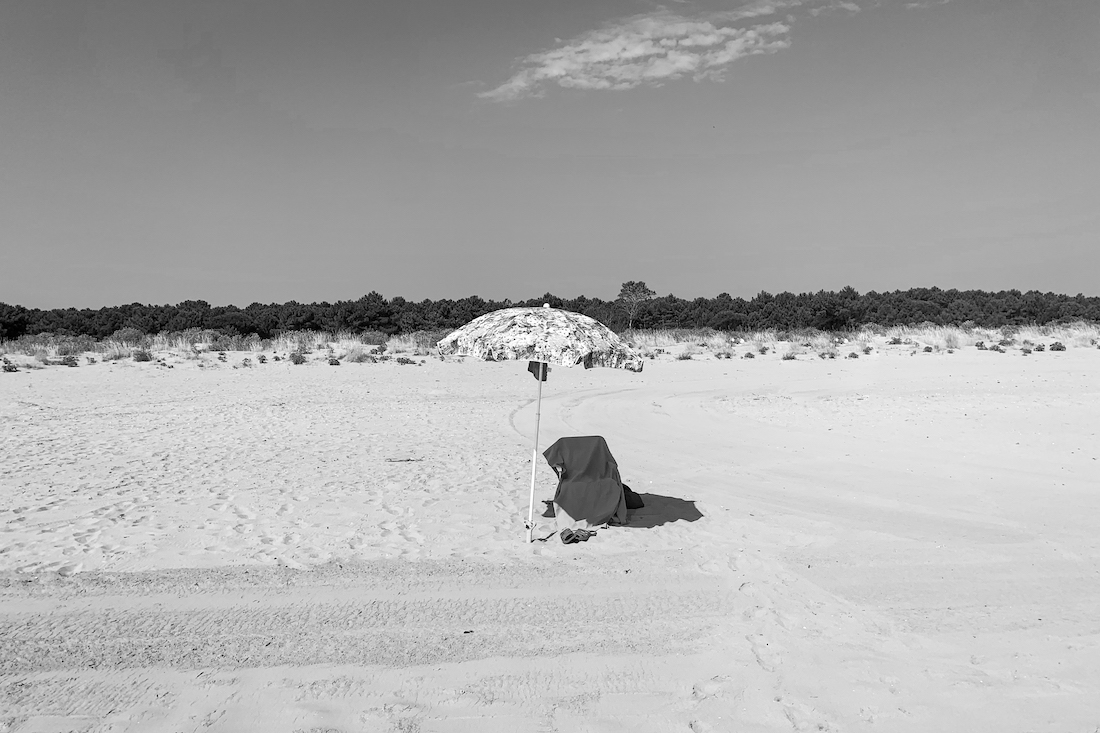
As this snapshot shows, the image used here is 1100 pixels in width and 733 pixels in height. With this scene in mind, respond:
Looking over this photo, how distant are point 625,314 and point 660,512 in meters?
46.2

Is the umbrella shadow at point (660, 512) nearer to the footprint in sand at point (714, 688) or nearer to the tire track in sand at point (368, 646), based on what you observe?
the tire track in sand at point (368, 646)

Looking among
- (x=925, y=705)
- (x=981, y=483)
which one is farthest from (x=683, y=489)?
(x=925, y=705)

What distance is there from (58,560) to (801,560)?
6.46 metres

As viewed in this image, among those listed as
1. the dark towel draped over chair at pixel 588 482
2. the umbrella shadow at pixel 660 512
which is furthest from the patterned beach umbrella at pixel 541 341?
the umbrella shadow at pixel 660 512

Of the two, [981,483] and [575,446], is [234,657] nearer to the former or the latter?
[575,446]

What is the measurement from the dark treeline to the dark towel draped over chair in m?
41.5

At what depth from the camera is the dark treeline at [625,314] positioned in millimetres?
49438

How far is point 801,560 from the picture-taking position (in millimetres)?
7133

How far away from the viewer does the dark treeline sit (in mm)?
49438

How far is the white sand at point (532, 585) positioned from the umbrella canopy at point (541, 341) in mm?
1816

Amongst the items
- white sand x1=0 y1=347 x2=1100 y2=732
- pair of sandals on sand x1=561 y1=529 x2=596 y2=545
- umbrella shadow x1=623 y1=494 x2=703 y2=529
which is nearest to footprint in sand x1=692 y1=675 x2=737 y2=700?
white sand x1=0 y1=347 x2=1100 y2=732

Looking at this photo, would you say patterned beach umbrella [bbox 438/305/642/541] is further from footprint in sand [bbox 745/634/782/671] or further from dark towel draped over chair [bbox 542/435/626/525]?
footprint in sand [bbox 745/634/782/671]

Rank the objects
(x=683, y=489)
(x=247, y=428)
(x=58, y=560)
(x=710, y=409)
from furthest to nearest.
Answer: (x=710, y=409) → (x=247, y=428) → (x=683, y=489) → (x=58, y=560)

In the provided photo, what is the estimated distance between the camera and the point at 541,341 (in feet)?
22.9
